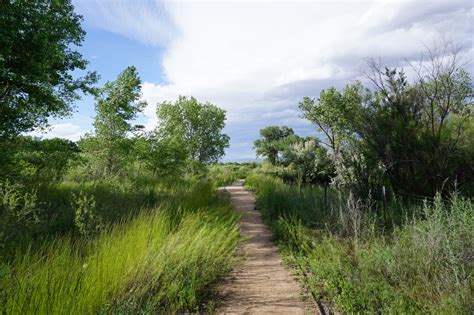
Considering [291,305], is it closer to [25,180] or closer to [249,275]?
[249,275]

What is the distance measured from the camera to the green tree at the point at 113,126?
39.4 ft

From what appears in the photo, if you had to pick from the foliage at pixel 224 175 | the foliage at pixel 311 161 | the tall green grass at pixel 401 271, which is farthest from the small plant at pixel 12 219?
the foliage at pixel 311 161

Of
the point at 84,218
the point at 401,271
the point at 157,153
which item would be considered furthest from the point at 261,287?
the point at 157,153

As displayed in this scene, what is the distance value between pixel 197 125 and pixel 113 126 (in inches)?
839

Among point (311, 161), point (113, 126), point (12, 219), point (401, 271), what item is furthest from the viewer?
point (311, 161)

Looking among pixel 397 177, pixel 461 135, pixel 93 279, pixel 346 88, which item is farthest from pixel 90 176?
pixel 346 88

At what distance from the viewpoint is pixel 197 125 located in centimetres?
3347

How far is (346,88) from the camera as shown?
1314 inches

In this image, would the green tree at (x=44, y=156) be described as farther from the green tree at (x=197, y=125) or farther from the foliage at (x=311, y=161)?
the green tree at (x=197, y=125)

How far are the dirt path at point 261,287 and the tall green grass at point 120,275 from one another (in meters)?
0.30

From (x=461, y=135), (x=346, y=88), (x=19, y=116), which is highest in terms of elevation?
(x=346, y=88)

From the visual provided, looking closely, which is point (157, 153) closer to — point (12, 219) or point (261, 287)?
point (12, 219)

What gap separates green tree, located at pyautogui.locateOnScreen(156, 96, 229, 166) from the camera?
32.1 metres

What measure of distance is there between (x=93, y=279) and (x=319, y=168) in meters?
18.5
